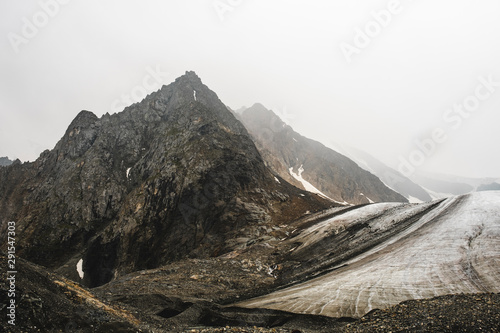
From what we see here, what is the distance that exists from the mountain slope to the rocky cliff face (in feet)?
77.1

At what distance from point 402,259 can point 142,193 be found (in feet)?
227

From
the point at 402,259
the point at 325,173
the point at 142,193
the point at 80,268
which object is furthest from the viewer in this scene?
the point at 325,173

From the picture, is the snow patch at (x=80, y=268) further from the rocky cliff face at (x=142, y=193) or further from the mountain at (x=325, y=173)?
the mountain at (x=325, y=173)

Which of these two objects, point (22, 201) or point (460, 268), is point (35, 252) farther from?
point (460, 268)

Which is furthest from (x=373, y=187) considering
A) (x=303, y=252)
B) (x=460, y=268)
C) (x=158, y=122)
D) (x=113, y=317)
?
(x=113, y=317)

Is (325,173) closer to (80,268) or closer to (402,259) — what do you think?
(80,268)

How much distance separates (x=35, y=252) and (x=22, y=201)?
127ft

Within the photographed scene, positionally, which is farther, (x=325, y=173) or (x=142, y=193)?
(x=325, y=173)

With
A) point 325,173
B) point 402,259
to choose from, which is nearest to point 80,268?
point 402,259

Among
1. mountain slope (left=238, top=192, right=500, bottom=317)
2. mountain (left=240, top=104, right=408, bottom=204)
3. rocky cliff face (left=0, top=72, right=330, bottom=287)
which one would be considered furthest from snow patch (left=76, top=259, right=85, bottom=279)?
mountain (left=240, top=104, right=408, bottom=204)

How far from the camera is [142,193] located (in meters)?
75.2

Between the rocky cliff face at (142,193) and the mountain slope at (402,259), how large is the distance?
23.5m

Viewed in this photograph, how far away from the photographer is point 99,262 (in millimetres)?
68625

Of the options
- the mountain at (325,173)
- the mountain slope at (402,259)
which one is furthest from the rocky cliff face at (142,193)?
the mountain at (325,173)
